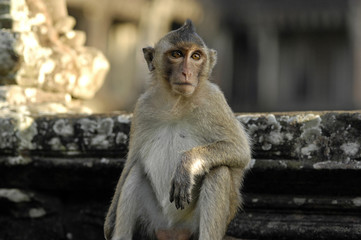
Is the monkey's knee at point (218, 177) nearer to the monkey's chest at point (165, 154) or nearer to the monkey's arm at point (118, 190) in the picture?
the monkey's chest at point (165, 154)

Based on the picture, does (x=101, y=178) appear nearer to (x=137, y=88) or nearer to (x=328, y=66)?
(x=137, y=88)

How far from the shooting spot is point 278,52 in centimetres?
2373

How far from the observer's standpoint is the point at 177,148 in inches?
174

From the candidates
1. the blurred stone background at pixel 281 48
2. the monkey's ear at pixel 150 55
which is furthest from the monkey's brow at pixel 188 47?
the blurred stone background at pixel 281 48

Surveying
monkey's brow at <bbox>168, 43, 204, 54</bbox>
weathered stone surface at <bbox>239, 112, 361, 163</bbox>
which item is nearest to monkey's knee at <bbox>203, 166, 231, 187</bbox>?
weathered stone surface at <bbox>239, 112, 361, 163</bbox>

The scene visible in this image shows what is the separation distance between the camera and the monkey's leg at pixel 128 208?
4.28 meters

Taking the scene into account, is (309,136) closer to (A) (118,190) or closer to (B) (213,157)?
(B) (213,157)

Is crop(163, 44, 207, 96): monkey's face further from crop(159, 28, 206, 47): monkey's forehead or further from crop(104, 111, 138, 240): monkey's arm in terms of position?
crop(104, 111, 138, 240): monkey's arm

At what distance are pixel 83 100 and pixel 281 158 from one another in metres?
2.33

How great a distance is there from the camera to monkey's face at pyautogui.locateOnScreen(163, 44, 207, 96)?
14.2 feet

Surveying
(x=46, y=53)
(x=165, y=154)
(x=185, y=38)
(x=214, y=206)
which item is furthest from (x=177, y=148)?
(x=46, y=53)

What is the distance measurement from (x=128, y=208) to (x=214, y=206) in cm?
64

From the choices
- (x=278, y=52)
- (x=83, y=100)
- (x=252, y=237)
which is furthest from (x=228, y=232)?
(x=278, y=52)

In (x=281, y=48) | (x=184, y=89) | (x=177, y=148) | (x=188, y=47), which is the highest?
(x=188, y=47)
